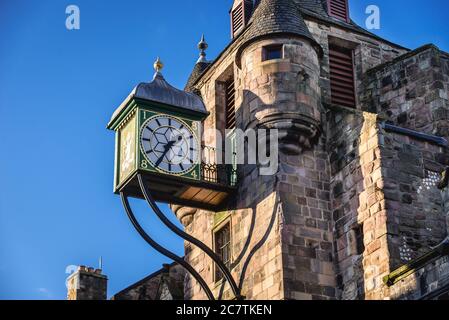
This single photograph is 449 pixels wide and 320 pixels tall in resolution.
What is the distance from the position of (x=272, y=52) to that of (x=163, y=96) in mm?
3246

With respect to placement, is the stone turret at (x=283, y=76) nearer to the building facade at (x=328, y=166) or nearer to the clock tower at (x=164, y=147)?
the building facade at (x=328, y=166)

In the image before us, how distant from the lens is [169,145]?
3170 centimetres

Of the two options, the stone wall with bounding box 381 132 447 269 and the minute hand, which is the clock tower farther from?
the stone wall with bounding box 381 132 447 269

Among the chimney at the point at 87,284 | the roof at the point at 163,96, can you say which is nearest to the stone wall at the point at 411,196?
the roof at the point at 163,96

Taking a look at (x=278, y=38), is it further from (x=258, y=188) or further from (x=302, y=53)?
(x=258, y=188)

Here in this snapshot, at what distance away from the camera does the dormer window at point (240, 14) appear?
36438 millimetres

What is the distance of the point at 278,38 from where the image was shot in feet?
106

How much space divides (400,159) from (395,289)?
3964 mm

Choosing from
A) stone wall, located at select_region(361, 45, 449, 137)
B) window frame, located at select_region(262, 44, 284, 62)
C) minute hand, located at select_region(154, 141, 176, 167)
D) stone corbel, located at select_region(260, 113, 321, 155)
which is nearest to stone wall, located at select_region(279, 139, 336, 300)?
stone corbel, located at select_region(260, 113, 321, 155)

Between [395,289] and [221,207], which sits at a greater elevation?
[221,207]

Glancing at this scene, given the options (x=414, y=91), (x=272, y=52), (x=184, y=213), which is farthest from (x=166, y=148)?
(x=414, y=91)

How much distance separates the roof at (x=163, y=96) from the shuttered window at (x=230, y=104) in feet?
7.96
